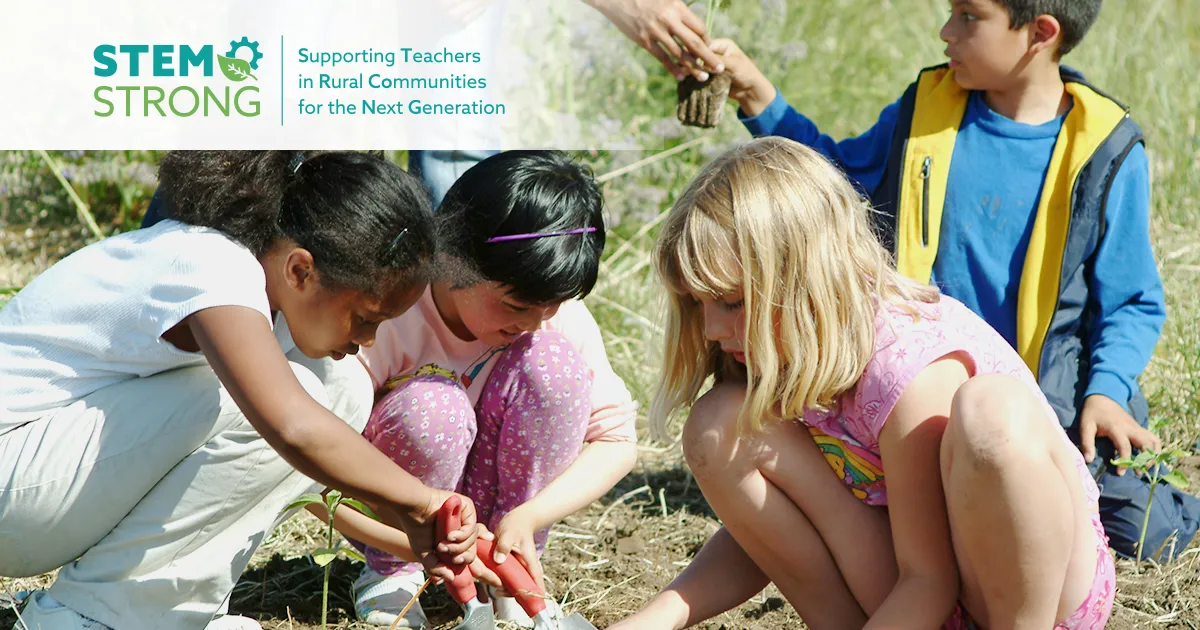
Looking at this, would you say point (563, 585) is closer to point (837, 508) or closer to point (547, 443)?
point (547, 443)

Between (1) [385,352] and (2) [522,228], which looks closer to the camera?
(2) [522,228]

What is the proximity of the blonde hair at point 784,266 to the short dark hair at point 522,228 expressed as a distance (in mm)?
195

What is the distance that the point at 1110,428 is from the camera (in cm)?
225

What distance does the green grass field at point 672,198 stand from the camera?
7.27ft

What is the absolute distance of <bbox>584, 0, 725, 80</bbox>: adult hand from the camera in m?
2.53

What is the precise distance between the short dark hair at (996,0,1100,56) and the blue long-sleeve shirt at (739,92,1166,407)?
177 mm

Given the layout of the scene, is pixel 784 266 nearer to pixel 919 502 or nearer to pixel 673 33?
pixel 919 502

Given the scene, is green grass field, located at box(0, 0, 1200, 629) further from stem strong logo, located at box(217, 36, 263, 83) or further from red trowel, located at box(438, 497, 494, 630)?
stem strong logo, located at box(217, 36, 263, 83)

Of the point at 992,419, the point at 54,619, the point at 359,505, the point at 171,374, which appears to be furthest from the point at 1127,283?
the point at 54,619

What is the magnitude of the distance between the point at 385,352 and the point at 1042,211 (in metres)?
1.33

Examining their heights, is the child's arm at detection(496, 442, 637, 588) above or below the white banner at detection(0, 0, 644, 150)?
below

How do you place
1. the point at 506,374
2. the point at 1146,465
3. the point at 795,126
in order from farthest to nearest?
the point at 795,126 < the point at 1146,465 < the point at 506,374

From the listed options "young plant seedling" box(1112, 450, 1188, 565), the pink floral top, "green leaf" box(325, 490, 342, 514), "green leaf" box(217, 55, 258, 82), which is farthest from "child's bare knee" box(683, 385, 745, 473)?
"green leaf" box(217, 55, 258, 82)

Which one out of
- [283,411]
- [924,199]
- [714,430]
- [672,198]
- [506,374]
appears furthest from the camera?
[672,198]
